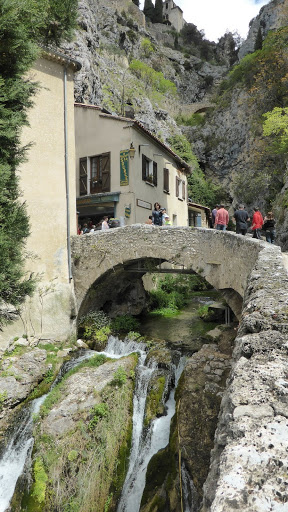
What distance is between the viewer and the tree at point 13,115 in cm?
734

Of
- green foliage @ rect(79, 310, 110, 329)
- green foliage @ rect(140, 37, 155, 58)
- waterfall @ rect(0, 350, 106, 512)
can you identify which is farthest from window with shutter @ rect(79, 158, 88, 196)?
green foliage @ rect(140, 37, 155, 58)

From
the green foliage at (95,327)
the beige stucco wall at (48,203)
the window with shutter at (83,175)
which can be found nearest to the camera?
the beige stucco wall at (48,203)

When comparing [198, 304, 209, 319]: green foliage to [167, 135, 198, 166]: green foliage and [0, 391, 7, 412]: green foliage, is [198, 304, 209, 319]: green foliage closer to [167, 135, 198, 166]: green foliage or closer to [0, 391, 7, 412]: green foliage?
[0, 391, 7, 412]: green foliage

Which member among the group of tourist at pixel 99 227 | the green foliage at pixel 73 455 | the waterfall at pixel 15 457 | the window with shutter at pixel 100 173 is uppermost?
the window with shutter at pixel 100 173

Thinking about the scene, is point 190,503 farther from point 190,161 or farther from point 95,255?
point 190,161

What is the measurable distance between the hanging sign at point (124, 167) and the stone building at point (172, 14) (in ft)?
209

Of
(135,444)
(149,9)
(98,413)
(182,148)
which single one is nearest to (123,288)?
(98,413)

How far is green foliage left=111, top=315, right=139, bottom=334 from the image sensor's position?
43.4ft

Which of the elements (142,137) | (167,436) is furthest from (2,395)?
(142,137)

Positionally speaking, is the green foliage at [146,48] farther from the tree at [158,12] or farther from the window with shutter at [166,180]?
the window with shutter at [166,180]

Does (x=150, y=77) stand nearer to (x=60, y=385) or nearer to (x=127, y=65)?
(x=127, y=65)

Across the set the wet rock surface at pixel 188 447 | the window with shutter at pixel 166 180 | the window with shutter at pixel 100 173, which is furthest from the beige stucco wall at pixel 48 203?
the window with shutter at pixel 166 180

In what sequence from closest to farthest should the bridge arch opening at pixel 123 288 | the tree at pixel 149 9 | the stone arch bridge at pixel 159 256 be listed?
the stone arch bridge at pixel 159 256, the bridge arch opening at pixel 123 288, the tree at pixel 149 9

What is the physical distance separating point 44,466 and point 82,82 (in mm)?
22842
